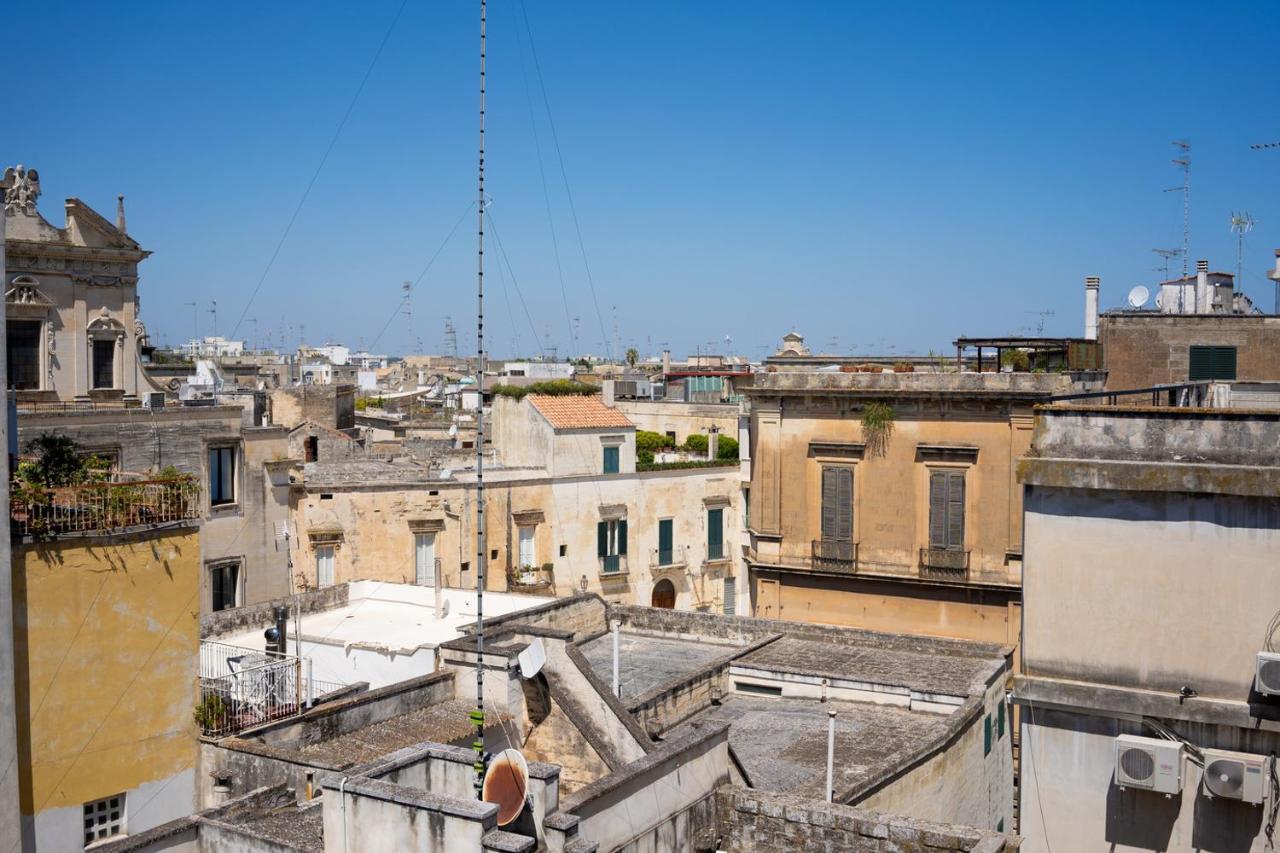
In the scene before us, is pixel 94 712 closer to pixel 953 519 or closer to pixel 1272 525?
pixel 1272 525

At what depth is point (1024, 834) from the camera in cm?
983

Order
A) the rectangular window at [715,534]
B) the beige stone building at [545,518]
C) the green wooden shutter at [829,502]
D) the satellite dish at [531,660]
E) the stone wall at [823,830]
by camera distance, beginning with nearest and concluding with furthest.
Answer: the stone wall at [823,830]
the satellite dish at [531,660]
the green wooden shutter at [829,502]
the beige stone building at [545,518]
the rectangular window at [715,534]

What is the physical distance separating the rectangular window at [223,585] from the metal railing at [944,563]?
17.6 m

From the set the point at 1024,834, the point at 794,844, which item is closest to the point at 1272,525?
the point at 1024,834

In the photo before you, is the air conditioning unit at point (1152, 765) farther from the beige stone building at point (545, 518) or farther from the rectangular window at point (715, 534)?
the rectangular window at point (715, 534)

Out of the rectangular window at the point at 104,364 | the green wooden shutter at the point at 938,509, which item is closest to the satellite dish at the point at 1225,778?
the green wooden shutter at the point at 938,509

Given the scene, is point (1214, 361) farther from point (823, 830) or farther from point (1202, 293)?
point (823, 830)

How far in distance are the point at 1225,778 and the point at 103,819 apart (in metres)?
11.5

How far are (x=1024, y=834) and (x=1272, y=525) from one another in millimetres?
Answer: 3235

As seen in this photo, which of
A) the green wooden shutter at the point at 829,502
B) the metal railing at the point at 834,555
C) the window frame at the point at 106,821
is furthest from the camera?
the green wooden shutter at the point at 829,502

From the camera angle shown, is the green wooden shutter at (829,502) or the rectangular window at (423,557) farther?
the rectangular window at (423,557)

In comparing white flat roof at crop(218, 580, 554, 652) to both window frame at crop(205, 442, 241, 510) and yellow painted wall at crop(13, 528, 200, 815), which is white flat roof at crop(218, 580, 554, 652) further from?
window frame at crop(205, 442, 241, 510)

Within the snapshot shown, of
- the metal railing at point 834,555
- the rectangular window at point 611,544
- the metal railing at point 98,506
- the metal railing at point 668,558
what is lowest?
the metal railing at point 668,558

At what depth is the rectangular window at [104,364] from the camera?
31.4m
